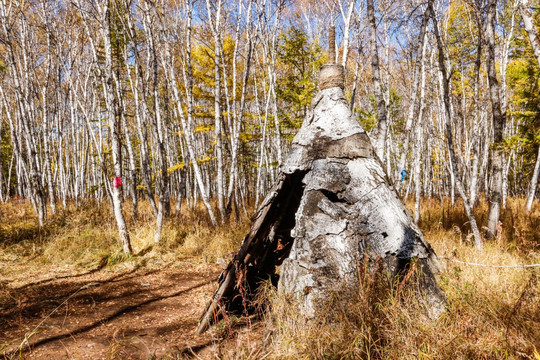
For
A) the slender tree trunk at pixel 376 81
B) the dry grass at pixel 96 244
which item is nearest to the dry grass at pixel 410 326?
the slender tree trunk at pixel 376 81

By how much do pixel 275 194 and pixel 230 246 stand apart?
355 centimetres

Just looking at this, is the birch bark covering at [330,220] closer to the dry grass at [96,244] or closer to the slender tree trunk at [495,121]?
the slender tree trunk at [495,121]

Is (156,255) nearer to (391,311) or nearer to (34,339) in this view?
(34,339)


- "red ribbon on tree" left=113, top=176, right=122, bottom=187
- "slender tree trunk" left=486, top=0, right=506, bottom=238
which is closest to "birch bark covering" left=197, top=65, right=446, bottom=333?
"slender tree trunk" left=486, top=0, right=506, bottom=238

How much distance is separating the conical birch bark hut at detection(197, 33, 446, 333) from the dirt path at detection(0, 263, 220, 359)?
60cm

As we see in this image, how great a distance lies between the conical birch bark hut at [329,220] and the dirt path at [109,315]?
0.60 m

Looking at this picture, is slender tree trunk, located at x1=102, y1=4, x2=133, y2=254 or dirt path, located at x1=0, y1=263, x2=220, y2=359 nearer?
dirt path, located at x1=0, y1=263, x2=220, y2=359

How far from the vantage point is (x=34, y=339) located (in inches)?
117

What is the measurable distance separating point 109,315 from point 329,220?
3.10 meters

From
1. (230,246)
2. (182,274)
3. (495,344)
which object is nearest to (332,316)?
(495,344)

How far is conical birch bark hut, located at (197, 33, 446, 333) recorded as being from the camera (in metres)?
2.66

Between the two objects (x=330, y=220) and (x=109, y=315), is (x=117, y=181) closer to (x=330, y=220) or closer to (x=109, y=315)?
(x=109, y=315)

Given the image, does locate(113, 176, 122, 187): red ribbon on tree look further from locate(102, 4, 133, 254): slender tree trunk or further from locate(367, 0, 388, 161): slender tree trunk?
locate(367, 0, 388, 161): slender tree trunk

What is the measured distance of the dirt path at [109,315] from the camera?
278 centimetres
